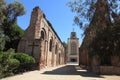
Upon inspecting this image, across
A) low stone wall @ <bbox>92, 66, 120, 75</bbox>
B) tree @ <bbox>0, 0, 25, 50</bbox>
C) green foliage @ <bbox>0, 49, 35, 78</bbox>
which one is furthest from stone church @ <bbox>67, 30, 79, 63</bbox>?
green foliage @ <bbox>0, 49, 35, 78</bbox>

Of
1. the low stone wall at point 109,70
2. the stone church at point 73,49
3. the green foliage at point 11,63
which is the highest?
the stone church at point 73,49

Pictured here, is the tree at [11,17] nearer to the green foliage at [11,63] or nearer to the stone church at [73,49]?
the green foliage at [11,63]

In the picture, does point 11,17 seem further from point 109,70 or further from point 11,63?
point 109,70

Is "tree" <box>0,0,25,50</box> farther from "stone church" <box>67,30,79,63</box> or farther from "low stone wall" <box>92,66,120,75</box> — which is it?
"stone church" <box>67,30,79,63</box>

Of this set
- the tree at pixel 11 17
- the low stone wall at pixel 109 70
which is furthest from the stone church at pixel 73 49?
the low stone wall at pixel 109 70

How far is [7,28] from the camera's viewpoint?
29.8 m

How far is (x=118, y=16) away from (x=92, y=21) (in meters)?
2.78

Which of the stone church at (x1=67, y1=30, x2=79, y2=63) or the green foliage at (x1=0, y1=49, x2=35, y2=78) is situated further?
the stone church at (x1=67, y1=30, x2=79, y2=63)

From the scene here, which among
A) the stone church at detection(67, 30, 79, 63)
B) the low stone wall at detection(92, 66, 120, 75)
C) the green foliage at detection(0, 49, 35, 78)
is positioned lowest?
the low stone wall at detection(92, 66, 120, 75)

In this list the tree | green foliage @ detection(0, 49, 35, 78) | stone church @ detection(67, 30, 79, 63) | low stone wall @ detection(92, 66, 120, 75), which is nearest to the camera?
green foliage @ detection(0, 49, 35, 78)

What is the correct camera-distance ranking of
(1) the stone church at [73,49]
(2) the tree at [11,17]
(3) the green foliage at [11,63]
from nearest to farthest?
(3) the green foliage at [11,63] → (2) the tree at [11,17] → (1) the stone church at [73,49]

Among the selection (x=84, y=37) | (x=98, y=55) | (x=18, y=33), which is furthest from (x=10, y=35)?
(x=98, y=55)

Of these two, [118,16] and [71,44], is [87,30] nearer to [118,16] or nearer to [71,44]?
[118,16]

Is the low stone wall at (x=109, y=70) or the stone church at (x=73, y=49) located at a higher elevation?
the stone church at (x=73, y=49)
